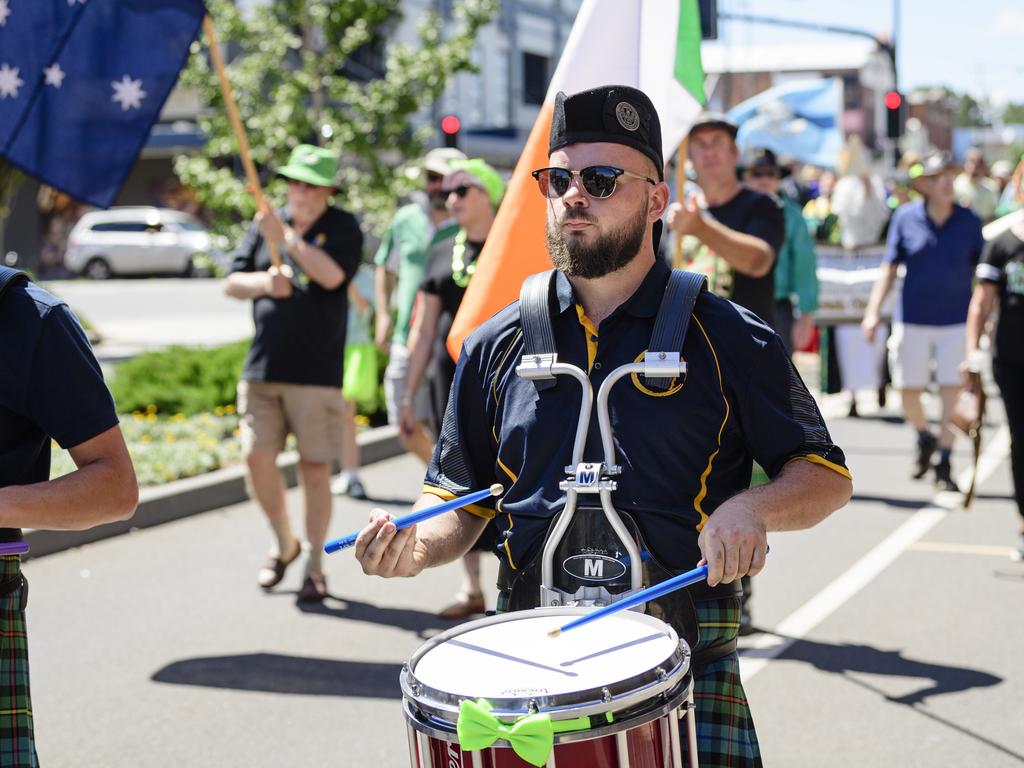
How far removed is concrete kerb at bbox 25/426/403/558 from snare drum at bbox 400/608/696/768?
592 cm

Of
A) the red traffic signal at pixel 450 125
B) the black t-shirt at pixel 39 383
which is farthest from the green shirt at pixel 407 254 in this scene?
the black t-shirt at pixel 39 383

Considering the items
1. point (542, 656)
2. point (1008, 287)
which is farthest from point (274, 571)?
point (542, 656)

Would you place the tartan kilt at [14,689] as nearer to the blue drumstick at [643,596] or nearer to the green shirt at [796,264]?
the blue drumstick at [643,596]

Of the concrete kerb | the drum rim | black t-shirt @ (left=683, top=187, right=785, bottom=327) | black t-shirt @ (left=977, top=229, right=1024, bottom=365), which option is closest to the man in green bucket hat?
the concrete kerb

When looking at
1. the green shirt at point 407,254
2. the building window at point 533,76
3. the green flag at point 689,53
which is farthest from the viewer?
the building window at point 533,76

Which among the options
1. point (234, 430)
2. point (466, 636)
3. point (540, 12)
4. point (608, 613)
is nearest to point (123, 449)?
point (466, 636)

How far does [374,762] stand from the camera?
507 cm

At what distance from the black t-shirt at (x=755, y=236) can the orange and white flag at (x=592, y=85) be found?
3.70 feet

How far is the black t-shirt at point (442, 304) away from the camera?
22.7 ft

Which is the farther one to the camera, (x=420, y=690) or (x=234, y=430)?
(x=234, y=430)

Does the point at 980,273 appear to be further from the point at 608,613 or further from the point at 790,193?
the point at 790,193

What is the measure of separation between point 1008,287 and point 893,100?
48.1ft

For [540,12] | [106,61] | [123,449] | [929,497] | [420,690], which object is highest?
[540,12]

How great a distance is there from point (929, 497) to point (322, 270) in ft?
15.9
